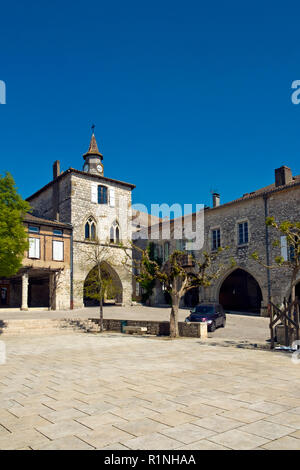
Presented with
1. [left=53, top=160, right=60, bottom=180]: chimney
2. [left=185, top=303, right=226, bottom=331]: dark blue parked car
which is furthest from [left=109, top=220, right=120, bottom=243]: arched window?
[left=185, top=303, right=226, bottom=331]: dark blue parked car

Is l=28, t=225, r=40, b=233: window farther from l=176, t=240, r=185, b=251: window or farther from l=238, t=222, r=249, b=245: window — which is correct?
l=238, t=222, r=249, b=245: window

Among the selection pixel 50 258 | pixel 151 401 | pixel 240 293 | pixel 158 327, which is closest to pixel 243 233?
pixel 240 293

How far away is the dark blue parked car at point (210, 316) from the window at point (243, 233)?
29.4ft

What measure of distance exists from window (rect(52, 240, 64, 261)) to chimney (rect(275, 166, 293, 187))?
1627cm

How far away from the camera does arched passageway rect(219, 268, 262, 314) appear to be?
1179 inches

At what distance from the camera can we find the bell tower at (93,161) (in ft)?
111

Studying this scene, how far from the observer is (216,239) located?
93.4ft

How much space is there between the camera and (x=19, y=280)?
31031mm

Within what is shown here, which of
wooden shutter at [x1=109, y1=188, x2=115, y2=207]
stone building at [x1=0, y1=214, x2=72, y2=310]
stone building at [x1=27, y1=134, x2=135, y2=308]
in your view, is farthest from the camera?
wooden shutter at [x1=109, y1=188, x2=115, y2=207]

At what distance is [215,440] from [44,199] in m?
32.9

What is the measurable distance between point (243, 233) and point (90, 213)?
12.4 m

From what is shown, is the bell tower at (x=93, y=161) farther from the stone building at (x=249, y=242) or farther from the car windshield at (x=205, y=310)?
the car windshield at (x=205, y=310)
